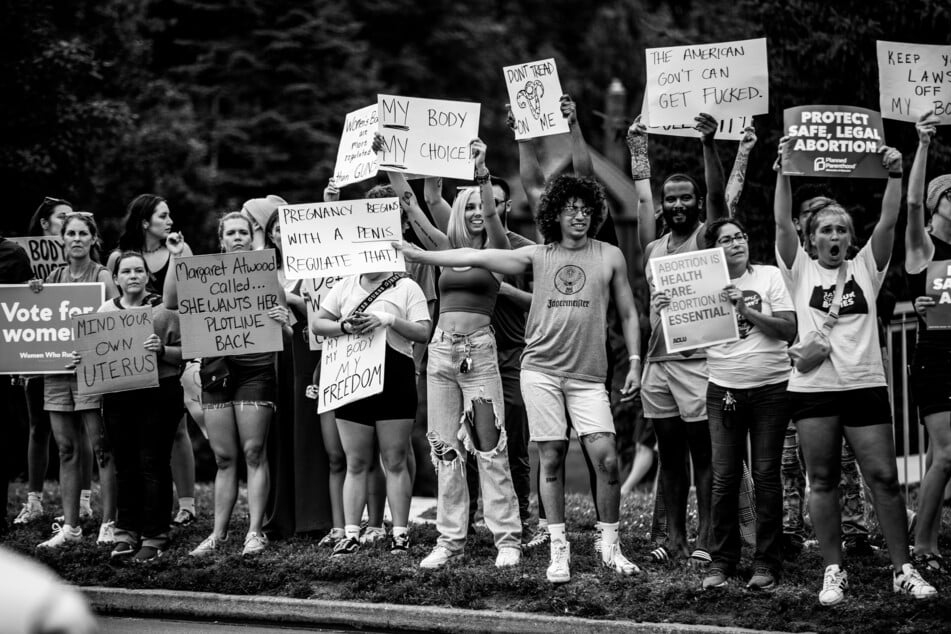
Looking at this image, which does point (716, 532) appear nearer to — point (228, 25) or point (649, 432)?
point (649, 432)

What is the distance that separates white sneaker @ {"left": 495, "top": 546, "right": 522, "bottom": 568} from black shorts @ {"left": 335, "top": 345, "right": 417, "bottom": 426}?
46.0 inches

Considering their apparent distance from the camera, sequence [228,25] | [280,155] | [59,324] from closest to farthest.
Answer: [59,324] < [280,155] < [228,25]

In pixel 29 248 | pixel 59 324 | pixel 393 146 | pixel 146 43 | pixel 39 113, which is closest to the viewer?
pixel 393 146

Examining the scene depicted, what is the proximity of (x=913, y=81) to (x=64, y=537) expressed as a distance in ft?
22.8

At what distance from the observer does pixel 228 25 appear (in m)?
29.3

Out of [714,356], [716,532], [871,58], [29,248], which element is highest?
[871,58]

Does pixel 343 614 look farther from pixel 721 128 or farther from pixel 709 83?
pixel 709 83

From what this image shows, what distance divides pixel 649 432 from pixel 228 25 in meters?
19.6

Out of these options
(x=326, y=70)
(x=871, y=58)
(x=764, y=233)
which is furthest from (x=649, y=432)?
(x=326, y=70)

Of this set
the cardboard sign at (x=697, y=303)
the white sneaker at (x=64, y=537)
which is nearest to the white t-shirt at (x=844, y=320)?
the cardboard sign at (x=697, y=303)

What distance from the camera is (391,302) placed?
27.8ft

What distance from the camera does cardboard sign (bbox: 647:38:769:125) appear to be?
8.55 metres

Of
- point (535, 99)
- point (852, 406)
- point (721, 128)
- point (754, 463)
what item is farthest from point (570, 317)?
point (535, 99)

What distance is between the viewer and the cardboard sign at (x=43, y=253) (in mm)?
10258
